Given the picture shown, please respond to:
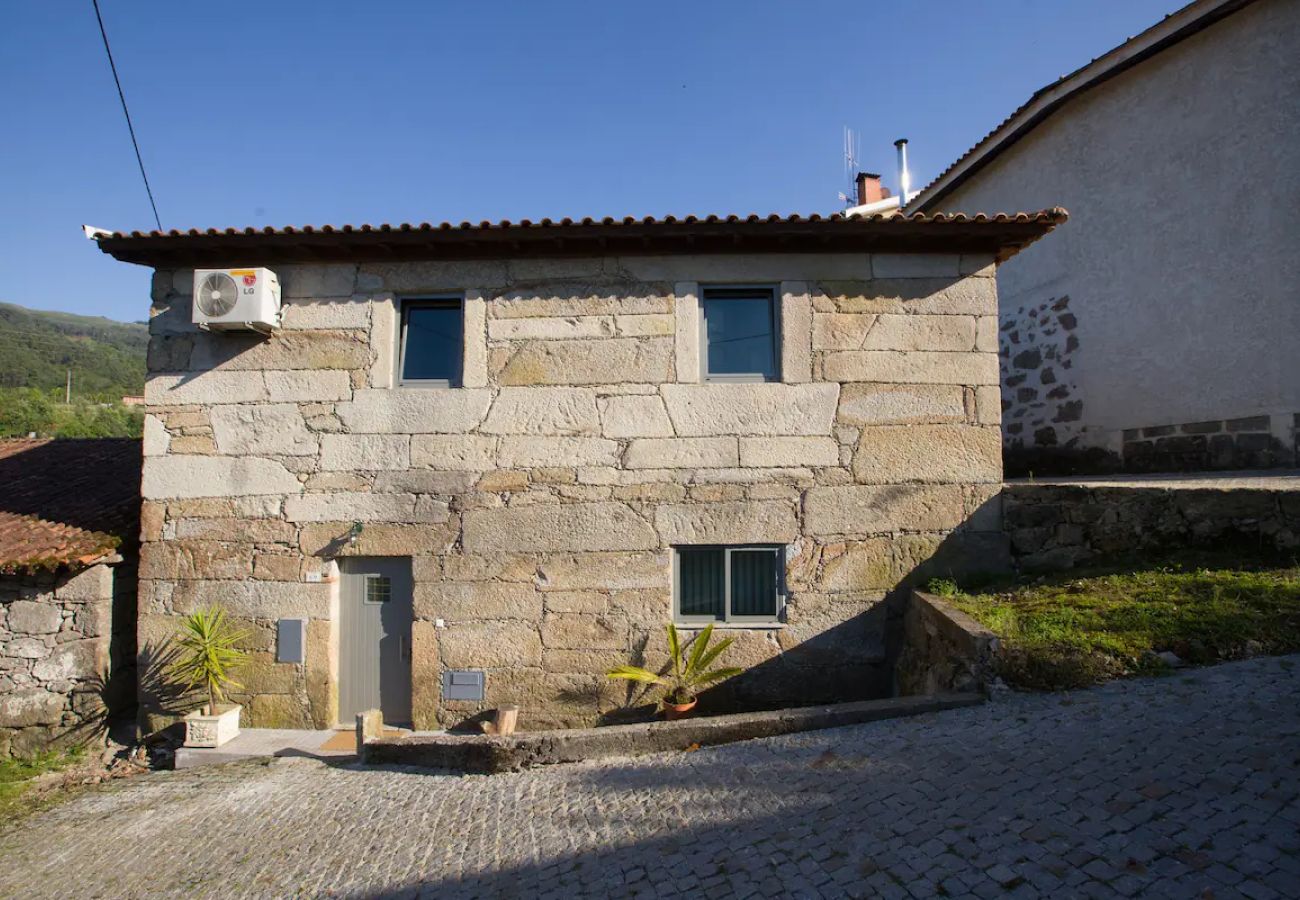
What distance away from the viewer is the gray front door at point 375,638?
19.9ft

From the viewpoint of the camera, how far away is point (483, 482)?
19.5ft

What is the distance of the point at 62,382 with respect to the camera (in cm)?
4134

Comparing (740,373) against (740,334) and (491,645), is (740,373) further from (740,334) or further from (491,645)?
(491,645)

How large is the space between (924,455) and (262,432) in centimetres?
619

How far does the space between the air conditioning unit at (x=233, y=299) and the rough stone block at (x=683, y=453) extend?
3.60m

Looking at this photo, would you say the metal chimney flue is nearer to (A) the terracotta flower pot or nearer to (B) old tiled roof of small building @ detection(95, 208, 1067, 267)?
(B) old tiled roof of small building @ detection(95, 208, 1067, 267)

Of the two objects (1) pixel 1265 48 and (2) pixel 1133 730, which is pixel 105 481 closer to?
(2) pixel 1133 730

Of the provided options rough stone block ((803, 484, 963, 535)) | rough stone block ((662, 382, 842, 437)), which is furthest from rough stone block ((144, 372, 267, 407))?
rough stone block ((803, 484, 963, 535))

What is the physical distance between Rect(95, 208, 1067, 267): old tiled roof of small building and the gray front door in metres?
2.97

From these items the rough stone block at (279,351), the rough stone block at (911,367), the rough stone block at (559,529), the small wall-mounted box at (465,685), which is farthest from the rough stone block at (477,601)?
the rough stone block at (911,367)

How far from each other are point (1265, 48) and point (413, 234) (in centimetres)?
891

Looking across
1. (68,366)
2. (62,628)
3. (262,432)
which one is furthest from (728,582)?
(68,366)

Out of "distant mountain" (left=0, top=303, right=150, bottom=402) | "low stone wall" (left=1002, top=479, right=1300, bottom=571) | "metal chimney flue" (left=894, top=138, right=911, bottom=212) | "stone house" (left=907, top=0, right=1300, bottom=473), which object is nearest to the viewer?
"low stone wall" (left=1002, top=479, right=1300, bottom=571)

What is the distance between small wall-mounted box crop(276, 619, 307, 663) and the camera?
19.6 ft
